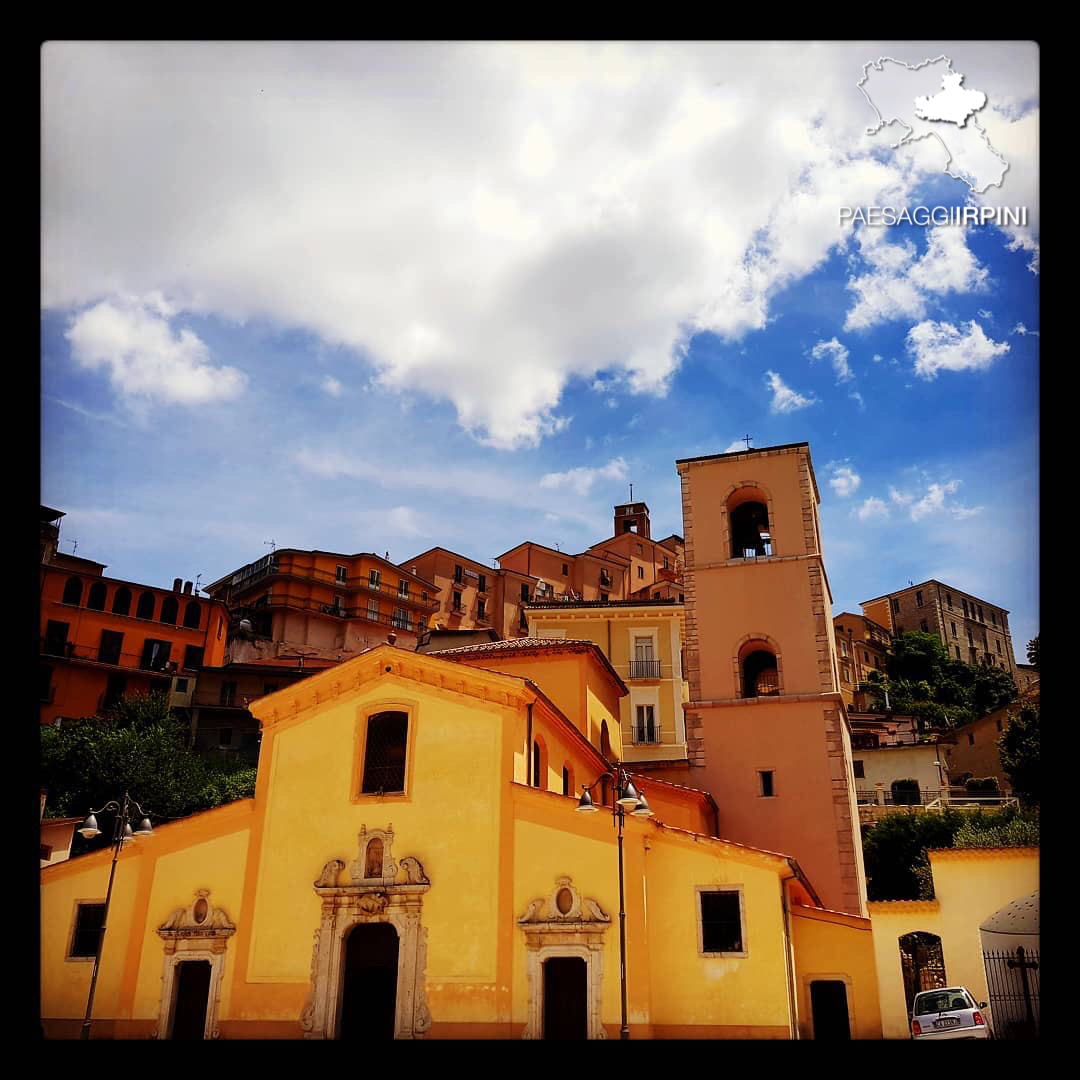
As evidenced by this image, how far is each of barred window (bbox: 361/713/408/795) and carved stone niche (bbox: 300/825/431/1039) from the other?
95cm

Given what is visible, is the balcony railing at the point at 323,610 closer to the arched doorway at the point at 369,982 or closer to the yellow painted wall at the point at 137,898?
the yellow painted wall at the point at 137,898

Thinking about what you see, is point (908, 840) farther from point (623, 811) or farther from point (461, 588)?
point (461, 588)

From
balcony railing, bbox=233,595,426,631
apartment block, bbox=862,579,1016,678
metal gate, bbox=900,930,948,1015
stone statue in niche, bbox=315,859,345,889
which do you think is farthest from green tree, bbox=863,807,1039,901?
→ apartment block, bbox=862,579,1016,678

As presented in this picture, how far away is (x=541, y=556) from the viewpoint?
71750 millimetres

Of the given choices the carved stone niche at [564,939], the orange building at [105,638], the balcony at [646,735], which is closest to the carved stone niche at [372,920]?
the carved stone niche at [564,939]

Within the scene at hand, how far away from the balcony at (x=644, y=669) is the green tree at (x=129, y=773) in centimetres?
1696

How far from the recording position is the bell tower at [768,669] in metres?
27.1

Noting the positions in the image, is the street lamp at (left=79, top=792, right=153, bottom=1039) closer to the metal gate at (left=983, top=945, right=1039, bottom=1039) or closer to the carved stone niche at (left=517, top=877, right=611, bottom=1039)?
the carved stone niche at (left=517, top=877, right=611, bottom=1039)

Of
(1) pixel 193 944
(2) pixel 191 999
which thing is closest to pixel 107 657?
(2) pixel 191 999

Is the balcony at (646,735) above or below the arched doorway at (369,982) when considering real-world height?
above

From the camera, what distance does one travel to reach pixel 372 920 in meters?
19.8

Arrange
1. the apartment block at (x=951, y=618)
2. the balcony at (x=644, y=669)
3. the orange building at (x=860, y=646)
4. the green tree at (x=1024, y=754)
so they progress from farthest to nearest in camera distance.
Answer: the apartment block at (x=951, y=618)
the orange building at (x=860, y=646)
the balcony at (x=644, y=669)
the green tree at (x=1024, y=754)

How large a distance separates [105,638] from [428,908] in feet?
123

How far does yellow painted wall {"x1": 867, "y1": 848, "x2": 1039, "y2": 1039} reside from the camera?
740 inches
